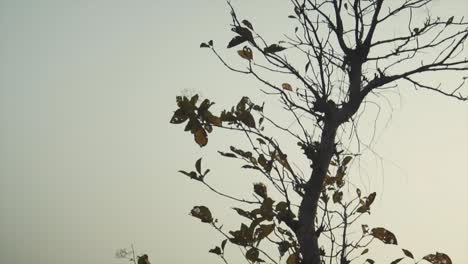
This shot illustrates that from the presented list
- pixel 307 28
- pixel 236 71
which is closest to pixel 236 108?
pixel 236 71

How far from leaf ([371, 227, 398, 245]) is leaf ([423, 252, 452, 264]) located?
0.22 metres

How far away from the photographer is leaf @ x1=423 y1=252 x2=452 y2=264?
9.41ft

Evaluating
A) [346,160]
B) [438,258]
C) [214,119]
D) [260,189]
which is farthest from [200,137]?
[438,258]

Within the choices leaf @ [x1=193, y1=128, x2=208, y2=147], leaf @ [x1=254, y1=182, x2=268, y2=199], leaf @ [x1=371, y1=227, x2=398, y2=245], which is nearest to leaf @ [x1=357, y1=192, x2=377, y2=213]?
leaf @ [x1=371, y1=227, x2=398, y2=245]

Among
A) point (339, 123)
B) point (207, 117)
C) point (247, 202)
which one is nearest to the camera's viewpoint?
point (207, 117)

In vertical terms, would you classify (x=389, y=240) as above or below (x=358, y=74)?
below

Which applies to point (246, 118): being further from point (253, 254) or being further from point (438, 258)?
point (438, 258)

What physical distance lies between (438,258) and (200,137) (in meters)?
1.70

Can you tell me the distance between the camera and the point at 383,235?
312 centimetres

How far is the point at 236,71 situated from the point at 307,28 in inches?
24.9

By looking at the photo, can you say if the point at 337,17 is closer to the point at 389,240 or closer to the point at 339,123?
the point at 339,123

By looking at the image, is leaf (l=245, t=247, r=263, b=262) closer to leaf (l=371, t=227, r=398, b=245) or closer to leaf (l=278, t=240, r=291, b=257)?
leaf (l=278, t=240, r=291, b=257)

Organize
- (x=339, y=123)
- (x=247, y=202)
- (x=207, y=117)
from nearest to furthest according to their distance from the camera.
Result: (x=207, y=117) < (x=247, y=202) < (x=339, y=123)

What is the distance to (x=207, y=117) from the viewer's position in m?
2.68
